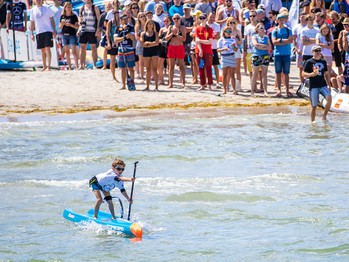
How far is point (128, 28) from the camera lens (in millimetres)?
25141

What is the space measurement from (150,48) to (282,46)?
10.0ft

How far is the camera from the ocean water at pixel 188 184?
1409 centimetres

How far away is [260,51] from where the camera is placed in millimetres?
24547

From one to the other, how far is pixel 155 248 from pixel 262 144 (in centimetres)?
733

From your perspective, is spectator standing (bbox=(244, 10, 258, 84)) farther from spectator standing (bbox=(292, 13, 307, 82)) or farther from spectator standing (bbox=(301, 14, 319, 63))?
spectator standing (bbox=(301, 14, 319, 63))

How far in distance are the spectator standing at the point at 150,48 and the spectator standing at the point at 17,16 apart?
15.1 feet

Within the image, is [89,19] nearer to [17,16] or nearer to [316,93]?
[17,16]

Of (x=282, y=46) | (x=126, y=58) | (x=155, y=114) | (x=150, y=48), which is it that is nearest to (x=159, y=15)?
(x=150, y=48)

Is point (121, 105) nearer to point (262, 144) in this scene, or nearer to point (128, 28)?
point (128, 28)

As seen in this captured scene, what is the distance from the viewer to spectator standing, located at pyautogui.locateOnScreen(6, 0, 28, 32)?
28328 mm

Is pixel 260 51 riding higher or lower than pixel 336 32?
lower

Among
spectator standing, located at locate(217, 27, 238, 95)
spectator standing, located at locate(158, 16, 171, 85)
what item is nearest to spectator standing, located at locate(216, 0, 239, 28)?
spectator standing, located at locate(158, 16, 171, 85)

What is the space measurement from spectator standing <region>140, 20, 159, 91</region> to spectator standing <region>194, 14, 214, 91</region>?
954mm

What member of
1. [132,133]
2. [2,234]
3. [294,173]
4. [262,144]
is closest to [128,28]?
[132,133]
